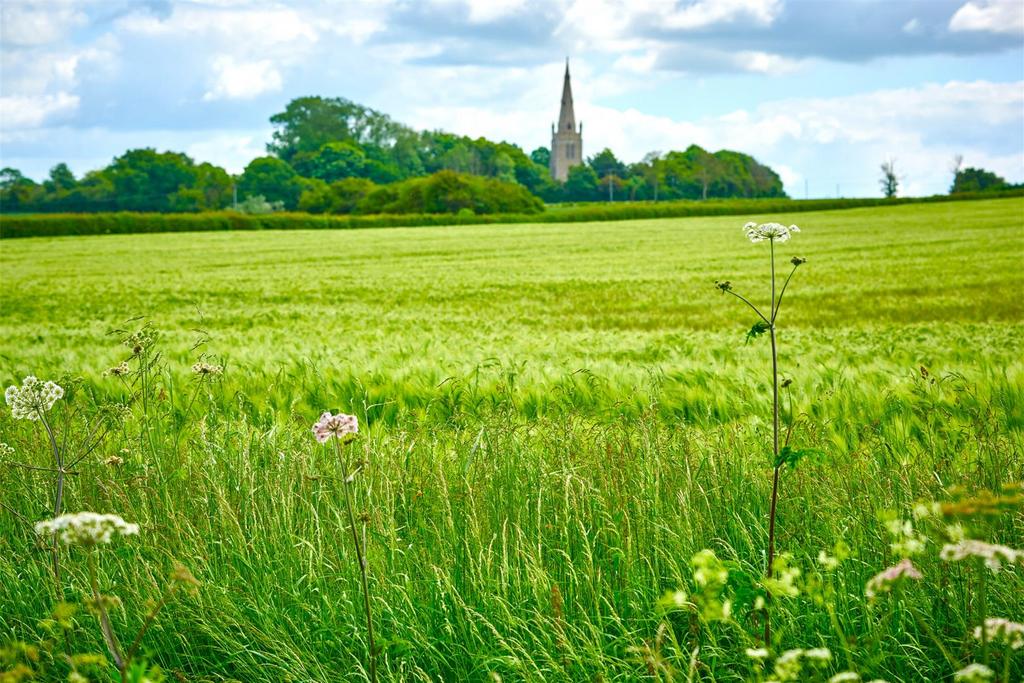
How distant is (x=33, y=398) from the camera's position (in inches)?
116

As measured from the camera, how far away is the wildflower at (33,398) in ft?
9.53

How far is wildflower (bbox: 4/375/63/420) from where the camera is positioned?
2906mm

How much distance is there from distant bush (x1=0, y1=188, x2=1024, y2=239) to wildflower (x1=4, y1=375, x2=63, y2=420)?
2587 inches

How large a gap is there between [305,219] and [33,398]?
6684cm

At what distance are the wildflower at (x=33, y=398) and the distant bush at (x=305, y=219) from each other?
65.7m

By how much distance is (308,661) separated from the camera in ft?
9.00

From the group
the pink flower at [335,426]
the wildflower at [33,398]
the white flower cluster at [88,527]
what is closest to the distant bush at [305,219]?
the wildflower at [33,398]

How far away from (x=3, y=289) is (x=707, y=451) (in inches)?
885

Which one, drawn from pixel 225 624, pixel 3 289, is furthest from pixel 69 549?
pixel 3 289

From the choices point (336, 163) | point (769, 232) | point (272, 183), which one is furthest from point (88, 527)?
point (336, 163)

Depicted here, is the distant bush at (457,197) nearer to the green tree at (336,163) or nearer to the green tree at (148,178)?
the green tree at (148,178)

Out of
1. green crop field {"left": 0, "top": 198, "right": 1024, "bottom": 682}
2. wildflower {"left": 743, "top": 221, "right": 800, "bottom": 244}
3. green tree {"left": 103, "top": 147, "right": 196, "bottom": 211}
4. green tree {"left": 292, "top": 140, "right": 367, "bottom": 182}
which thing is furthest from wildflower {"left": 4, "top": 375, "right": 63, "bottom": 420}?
green tree {"left": 292, "top": 140, "right": 367, "bottom": 182}

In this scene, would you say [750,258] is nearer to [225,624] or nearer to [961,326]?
[961,326]

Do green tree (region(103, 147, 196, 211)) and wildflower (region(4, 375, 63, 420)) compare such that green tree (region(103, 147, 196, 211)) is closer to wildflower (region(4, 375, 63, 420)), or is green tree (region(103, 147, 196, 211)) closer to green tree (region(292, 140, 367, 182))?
green tree (region(292, 140, 367, 182))
